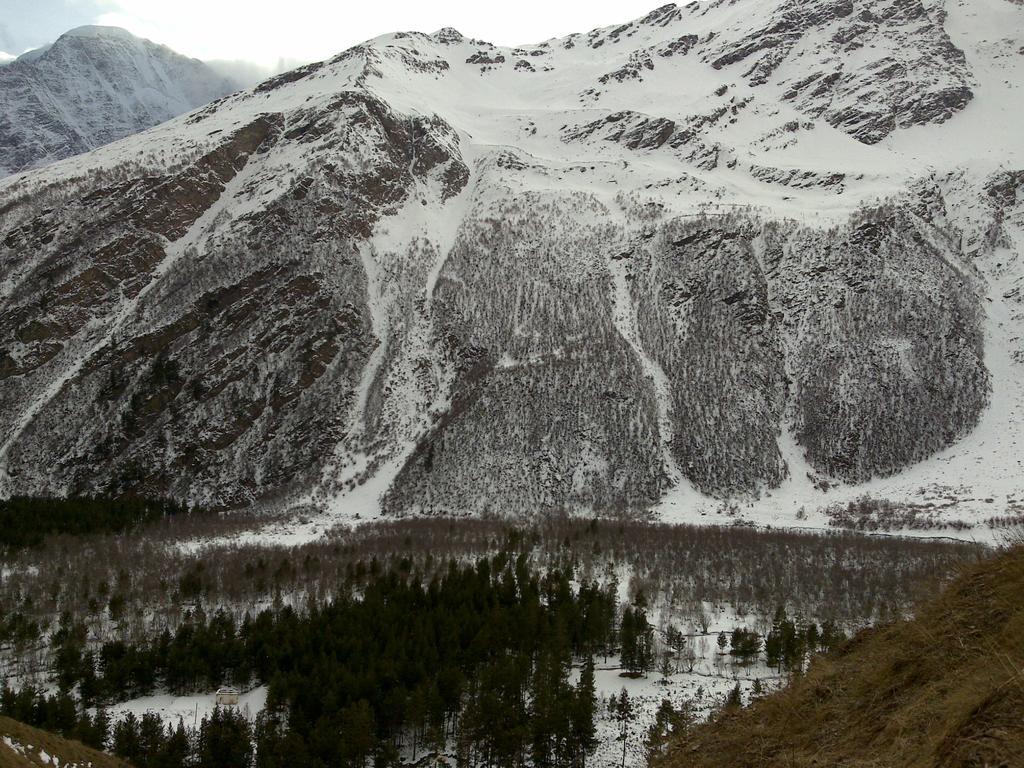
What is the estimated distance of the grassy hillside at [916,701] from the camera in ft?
20.6

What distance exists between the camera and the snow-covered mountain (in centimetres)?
9619

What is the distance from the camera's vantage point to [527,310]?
112 metres

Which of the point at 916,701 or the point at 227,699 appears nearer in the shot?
the point at 916,701

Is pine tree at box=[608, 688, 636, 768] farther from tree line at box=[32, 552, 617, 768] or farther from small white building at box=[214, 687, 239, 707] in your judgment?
small white building at box=[214, 687, 239, 707]

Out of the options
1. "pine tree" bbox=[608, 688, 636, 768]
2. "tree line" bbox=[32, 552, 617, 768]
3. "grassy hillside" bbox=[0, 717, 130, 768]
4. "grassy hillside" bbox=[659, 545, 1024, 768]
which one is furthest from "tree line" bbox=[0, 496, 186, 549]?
"grassy hillside" bbox=[659, 545, 1024, 768]

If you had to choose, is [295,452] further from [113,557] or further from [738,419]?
[738,419]

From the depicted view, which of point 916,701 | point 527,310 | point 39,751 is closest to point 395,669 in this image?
point 39,751

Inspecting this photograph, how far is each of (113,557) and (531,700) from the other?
181 ft

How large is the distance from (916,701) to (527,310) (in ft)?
348

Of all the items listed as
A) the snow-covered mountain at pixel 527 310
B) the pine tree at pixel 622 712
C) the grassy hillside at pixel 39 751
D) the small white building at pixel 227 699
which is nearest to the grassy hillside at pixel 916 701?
the grassy hillside at pixel 39 751

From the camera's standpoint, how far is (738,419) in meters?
98.6

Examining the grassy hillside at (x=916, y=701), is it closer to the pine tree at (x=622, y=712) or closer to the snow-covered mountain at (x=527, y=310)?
the pine tree at (x=622, y=712)

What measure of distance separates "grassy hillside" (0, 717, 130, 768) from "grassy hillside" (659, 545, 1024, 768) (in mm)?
28549

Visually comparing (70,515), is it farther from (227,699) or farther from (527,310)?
(527,310)
